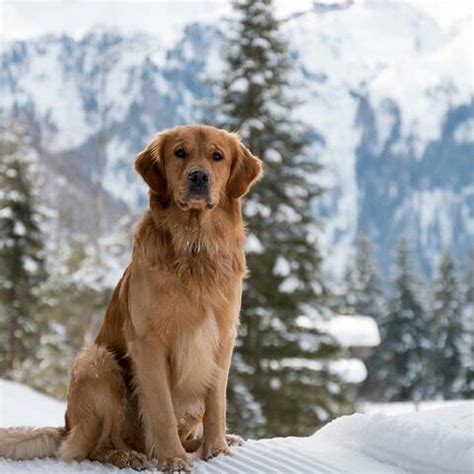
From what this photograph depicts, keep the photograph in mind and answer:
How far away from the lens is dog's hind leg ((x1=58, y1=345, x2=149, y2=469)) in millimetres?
4117

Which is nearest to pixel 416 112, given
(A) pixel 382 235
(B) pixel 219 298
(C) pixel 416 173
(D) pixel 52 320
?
(C) pixel 416 173

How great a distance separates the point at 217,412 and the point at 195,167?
1278 mm

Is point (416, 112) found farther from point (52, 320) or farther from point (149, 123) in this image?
point (52, 320)

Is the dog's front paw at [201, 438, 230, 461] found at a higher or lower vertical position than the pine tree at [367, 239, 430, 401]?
higher

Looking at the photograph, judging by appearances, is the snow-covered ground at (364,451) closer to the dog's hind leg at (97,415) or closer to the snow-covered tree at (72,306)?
the dog's hind leg at (97,415)

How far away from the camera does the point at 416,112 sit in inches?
5433

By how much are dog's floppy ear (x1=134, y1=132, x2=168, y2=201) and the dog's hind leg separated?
0.91 metres

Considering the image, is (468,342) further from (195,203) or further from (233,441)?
(195,203)

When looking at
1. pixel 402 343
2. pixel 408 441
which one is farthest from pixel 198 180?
pixel 402 343

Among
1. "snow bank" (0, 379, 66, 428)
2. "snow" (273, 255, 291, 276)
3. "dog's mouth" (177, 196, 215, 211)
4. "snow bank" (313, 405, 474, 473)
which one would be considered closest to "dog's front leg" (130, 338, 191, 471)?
"dog's mouth" (177, 196, 215, 211)

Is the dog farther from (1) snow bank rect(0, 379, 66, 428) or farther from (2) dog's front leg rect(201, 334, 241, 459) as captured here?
(1) snow bank rect(0, 379, 66, 428)

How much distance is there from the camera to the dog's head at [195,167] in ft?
13.4

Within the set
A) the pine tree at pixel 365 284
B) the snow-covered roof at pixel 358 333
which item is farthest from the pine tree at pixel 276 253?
the pine tree at pixel 365 284

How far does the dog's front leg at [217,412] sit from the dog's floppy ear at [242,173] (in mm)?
763
